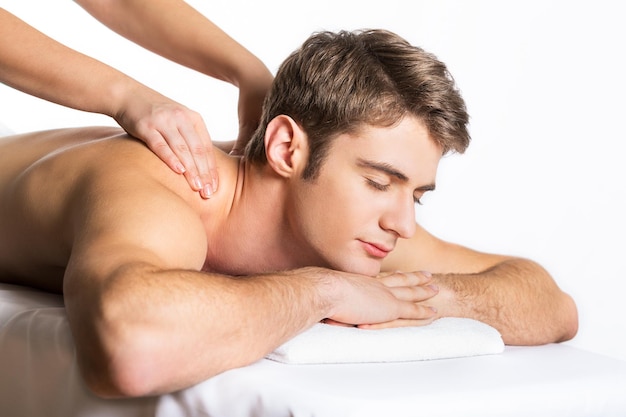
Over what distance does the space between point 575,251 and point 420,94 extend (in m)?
2.34

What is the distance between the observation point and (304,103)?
2.13 metres

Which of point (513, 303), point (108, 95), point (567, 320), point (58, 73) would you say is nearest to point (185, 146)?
point (108, 95)

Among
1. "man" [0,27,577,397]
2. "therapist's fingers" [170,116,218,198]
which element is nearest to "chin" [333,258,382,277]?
"man" [0,27,577,397]

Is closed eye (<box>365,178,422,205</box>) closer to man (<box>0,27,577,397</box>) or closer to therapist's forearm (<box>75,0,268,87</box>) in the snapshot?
man (<box>0,27,577,397</box>)

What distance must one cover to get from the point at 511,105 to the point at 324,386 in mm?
3146

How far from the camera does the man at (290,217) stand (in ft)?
5.05

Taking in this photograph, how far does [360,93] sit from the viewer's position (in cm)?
206

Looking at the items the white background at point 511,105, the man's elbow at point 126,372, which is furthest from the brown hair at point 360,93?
the white background at point 511,105

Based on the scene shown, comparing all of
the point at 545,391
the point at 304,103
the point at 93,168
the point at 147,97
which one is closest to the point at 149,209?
the point at 93,168

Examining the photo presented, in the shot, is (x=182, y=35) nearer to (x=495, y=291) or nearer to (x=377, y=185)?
(x=377, y=185)

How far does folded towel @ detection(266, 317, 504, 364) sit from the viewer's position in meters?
1.62

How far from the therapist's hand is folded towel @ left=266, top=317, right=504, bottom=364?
0.46 meters

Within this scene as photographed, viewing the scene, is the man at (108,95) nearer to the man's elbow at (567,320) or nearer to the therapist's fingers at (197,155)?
the therapist's fingers at (197,155)

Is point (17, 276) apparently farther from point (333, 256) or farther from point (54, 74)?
point (333, 256)
